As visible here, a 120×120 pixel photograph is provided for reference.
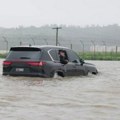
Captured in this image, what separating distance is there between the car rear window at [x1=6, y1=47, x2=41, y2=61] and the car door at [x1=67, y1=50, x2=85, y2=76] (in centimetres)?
177

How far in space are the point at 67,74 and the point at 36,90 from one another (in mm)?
4707

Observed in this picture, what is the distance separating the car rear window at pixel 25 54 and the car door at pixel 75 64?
1.77 metres

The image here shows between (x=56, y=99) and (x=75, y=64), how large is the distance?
284 inches

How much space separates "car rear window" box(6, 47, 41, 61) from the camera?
17969 millimetres

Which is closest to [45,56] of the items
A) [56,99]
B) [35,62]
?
[35,62]

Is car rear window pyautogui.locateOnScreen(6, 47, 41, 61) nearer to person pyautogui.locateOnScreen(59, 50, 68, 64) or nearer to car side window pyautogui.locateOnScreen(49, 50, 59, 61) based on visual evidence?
car side window pyautogui.locateOnScreen(49, 50, 59, 61)

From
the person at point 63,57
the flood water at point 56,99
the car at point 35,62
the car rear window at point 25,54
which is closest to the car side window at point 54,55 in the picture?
the car at point 35,62

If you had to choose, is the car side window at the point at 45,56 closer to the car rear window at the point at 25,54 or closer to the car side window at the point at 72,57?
the car rear window at the point at 25,54

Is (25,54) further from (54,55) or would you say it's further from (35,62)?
(54,55)

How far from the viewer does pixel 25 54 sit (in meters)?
18.1

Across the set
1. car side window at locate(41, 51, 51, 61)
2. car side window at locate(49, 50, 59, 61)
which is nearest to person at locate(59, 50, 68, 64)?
car side window at locate(49, 50, 59, 61)

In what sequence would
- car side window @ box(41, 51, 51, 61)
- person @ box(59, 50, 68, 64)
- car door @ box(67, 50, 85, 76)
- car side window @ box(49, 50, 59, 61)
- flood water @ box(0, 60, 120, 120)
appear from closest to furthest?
flood water @ box(0, 60, 120, 120)
car side window @ box(41, 51, 51, 61)
car side window @ box(49, 50, 59, 61)
person @ box(59, 50, 68, 64)
car door @ box(67, 50, 85, 76)

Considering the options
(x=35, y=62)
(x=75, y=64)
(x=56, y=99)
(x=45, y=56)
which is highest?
(x=45, y=56)

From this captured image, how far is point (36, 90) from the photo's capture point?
14445 millimetres
